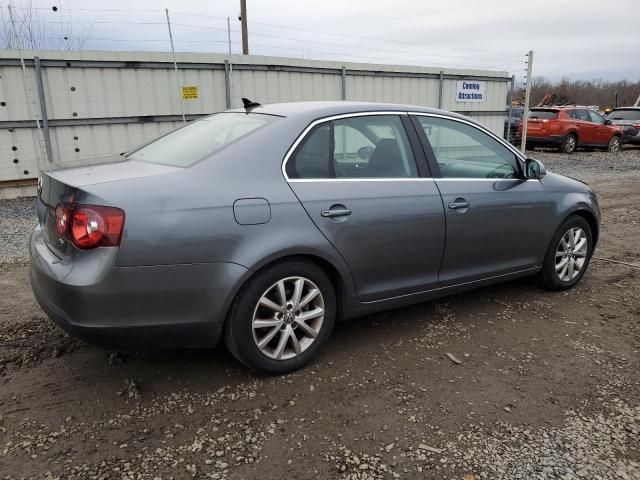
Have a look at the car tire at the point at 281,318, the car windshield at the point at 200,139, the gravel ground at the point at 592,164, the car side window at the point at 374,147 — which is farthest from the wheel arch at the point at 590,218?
the gravel ground at the point at 592,164

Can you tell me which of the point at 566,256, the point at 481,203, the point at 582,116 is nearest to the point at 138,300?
the point at 481,203

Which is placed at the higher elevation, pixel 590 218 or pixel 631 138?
pixel 590 218

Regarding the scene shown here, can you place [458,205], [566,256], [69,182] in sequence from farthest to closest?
[566,256], [458,205], [69,182]

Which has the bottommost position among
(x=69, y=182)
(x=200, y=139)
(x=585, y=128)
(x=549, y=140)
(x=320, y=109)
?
(x=549, y=140)

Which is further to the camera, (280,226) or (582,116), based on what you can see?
(582,116)

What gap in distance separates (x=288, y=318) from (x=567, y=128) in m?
17.1

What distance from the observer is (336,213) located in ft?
10.2

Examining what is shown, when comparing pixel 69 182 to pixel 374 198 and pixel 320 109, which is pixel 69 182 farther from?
pixel 374 198

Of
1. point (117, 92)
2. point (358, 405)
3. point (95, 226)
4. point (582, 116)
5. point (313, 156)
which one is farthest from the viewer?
point (582, 116)

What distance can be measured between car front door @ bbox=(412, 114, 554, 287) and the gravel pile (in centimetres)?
422

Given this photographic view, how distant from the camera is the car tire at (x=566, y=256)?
4422mm

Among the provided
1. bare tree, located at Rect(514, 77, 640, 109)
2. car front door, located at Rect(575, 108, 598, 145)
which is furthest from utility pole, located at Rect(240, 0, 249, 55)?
bare tree, located at Rect(514, 77, 640, 109)

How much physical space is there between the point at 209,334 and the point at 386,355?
1.19m

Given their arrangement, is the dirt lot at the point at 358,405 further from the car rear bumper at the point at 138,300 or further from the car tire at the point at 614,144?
the car tire at the point at 614,144
